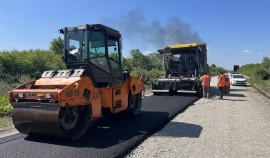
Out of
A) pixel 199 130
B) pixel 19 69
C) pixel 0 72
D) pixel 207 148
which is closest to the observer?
pixel 207 148

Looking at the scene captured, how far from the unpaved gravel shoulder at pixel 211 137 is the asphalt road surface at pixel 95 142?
255 mm

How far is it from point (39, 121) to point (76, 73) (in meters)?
1.32

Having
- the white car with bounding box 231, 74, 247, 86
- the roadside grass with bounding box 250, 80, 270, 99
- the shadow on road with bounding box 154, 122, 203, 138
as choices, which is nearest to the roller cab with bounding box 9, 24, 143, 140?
the shadow on road with bounding box 154, 122, 203, 138

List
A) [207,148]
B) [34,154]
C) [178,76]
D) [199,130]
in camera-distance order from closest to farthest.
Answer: [34,154] → [207,148] → [199,130] → [178,76]

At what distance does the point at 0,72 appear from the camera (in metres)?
18.7

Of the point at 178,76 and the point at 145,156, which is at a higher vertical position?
the point at 178,76

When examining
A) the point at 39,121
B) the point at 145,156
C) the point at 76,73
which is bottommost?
the point at 145,156

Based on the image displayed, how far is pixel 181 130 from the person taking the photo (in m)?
7.14

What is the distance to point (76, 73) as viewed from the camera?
636 centimetres

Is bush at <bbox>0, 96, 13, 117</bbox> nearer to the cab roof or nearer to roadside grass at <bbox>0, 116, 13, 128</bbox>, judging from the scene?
roadside grass at <bbox>0, 116, 13, 128</bbox>

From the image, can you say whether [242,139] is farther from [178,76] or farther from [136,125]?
[178,76]

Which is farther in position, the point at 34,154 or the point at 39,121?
the point at 39,121

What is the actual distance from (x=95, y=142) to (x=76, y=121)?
68 centimetres

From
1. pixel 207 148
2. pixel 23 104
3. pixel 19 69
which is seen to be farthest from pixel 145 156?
pixel 19 69
